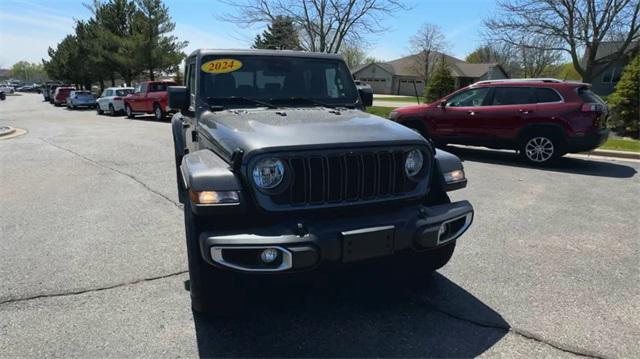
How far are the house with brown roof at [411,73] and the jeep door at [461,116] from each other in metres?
48.9

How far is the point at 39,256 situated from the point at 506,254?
4498 millimetres

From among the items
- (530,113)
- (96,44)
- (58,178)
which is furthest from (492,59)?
(58,178)

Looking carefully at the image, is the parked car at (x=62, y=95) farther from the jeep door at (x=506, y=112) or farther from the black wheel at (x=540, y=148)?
the black wheel at (x=540, y=148)

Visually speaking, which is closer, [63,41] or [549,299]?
[549,299]

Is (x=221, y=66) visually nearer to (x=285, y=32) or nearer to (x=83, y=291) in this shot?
(x=83, y=291)

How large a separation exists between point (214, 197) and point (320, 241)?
2.20 feet

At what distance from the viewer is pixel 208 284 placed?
9.28ft

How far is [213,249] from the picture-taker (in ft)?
8.15

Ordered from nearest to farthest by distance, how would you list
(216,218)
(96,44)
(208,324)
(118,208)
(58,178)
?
1. (216,218)
2. (208,324)
3. (118,208)
4. (58,178)
5. (96,44)

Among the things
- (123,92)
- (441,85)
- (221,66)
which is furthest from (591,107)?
(123,92)

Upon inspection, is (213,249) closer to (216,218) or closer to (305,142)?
(216,218)

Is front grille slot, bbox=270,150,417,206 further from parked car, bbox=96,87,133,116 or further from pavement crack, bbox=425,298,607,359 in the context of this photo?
parked car, bbox=96,87,133,116

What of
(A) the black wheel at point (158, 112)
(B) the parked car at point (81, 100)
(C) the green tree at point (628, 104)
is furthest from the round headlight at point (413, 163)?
(B) the parked car at point (81, 100)

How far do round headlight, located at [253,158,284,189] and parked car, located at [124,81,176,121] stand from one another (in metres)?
18.2
